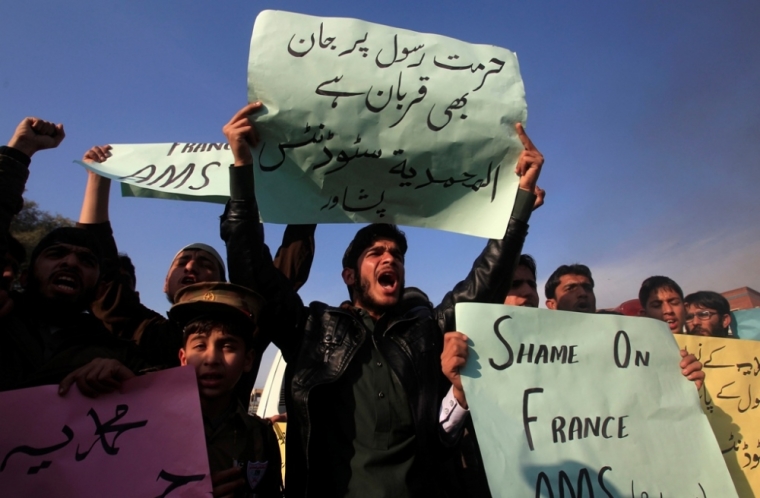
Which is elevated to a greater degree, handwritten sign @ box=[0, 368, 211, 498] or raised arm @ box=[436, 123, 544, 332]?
raised arm @ box=[436, 123, 544, 332]

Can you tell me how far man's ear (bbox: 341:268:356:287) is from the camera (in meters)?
2.64

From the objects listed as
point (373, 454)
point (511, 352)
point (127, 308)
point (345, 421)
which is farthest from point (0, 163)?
point (511, 352)

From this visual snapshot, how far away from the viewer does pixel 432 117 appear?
2350mm

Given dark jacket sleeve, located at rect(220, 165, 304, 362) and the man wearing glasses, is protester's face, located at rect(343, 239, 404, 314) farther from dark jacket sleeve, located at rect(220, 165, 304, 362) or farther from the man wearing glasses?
the man wearing glasses

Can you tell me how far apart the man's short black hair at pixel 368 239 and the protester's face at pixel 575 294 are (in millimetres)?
1791

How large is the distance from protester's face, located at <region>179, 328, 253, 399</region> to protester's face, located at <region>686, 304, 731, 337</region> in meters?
4.75

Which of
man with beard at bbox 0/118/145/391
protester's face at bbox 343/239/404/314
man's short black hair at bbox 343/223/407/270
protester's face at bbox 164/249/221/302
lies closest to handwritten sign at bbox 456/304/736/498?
protester's face at bbox 343/239/404/314

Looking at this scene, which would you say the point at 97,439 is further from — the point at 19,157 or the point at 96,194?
the point at 96,194

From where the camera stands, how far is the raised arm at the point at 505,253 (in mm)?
2373

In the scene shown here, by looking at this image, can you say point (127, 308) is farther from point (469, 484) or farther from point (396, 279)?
point (469, 484)

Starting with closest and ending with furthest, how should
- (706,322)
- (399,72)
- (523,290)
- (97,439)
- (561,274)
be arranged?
1. (97,439)
2. (399,72)
3. (523,290)
4. (561,274)
5. (706,322)

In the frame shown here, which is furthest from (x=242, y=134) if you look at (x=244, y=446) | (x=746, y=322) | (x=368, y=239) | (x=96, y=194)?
(x=746, y=322)

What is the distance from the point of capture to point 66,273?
2.13 metres

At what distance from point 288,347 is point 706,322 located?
4.67 metres
